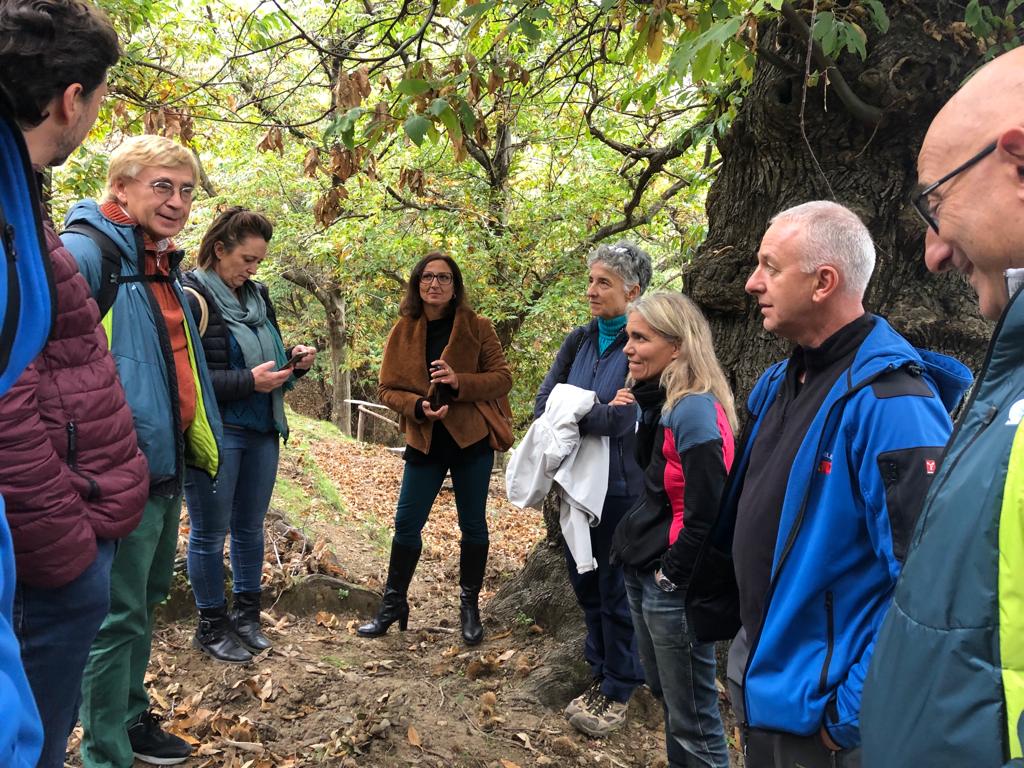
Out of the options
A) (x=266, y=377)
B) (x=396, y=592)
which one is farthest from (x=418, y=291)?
(x=396, y=592)

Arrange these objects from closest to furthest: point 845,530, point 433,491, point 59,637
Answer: point 845,530, point 59,637, point 433,491

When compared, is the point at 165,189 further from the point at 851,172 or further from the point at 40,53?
the point at 851,172

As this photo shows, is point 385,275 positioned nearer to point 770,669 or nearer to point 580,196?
point 580,196

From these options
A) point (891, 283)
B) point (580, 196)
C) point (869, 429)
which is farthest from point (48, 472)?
point (580, 196)

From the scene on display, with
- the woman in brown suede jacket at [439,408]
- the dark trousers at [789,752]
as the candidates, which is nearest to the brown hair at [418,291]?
the woman in brown suede jacket at [439,408]

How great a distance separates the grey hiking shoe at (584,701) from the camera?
12.6 feet

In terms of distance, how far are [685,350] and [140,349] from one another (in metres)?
2.14

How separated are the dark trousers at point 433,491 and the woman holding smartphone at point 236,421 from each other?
2.73ft

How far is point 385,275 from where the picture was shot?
11.8 metres

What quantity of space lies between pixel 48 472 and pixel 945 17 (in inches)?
164

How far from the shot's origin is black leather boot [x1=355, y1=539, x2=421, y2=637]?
446 cm

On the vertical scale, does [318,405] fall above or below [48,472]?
below

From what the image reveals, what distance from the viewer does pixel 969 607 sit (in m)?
0.99

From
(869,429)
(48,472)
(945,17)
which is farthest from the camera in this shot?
(945,17)
